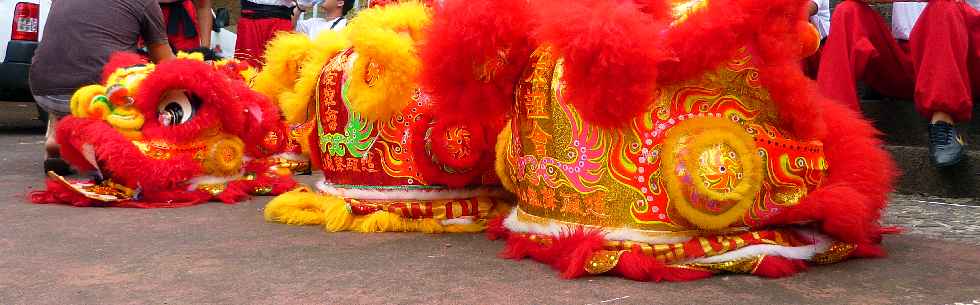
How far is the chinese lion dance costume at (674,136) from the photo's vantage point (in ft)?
7.66

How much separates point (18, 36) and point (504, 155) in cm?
494

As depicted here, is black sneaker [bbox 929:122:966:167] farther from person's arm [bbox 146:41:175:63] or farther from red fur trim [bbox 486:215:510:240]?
person's arm [bbox 146:41:175:63]

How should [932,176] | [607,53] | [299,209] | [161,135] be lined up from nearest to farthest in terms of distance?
[607,53]
[299,209]
[932,176]
[161,135]

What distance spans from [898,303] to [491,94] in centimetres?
121

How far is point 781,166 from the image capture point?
246 centimetres

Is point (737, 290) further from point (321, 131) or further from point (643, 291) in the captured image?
point (321, 131)

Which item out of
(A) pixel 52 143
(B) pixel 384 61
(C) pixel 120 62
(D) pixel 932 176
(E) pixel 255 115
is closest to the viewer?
(B) pixel 384 61

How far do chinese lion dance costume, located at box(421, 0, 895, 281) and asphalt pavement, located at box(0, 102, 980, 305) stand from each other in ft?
0.31

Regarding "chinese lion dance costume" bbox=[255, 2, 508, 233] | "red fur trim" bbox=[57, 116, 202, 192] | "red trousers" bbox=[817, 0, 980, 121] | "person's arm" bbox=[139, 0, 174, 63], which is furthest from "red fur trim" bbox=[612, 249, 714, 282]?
"person's arm" bbox=[139, 0, 174, 63]

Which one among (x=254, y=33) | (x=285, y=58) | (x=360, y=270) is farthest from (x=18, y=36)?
(x=360, y=270)

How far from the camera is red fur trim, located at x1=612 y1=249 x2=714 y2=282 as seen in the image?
2404 mm

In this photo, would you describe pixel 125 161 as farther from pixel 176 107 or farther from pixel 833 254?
pixel 833 254

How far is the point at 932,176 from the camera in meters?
4.00

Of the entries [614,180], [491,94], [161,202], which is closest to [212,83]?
[161,202]
